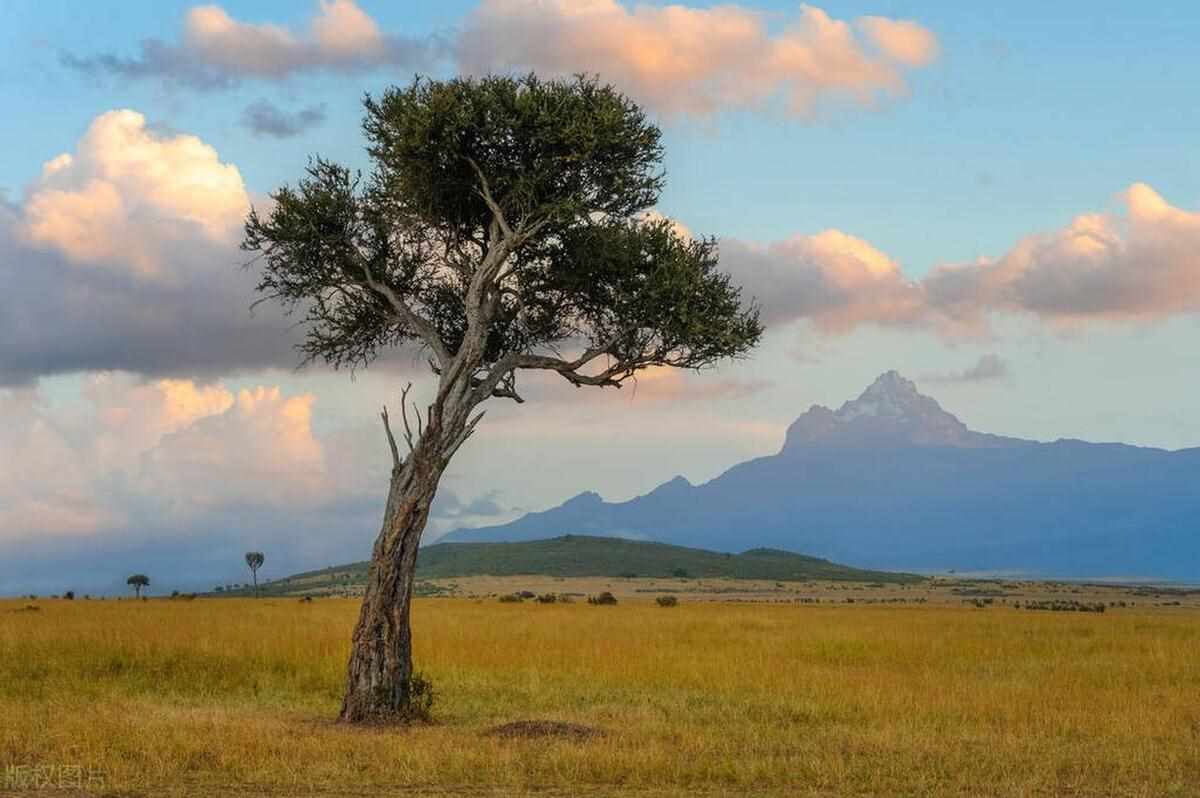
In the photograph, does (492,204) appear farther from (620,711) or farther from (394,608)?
(620,711)

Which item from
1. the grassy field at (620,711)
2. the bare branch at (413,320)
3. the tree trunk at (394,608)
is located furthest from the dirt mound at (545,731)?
the bare branch at (413,320)

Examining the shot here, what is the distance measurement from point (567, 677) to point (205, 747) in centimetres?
1476

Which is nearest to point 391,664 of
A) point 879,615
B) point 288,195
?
point 288,195

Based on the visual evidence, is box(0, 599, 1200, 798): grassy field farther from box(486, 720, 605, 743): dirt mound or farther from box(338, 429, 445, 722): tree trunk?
box(338, 429, 445, 722): tree trunk

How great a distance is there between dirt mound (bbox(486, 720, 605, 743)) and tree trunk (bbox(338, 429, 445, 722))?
259cm

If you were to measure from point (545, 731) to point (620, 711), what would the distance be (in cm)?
428

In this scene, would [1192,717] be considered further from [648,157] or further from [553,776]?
[648,157]

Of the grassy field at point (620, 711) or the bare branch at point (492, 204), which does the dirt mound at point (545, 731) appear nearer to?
the grassy field at point (620, 711)

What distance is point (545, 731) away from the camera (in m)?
23.9

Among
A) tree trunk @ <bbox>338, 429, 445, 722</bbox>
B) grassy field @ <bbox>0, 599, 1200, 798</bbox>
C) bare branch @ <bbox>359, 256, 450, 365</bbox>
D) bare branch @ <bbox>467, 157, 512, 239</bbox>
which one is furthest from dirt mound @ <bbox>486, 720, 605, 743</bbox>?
bare branch @ <bbox>467, 157, 512, 239</bbox>

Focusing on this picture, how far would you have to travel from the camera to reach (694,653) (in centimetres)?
→ 4138

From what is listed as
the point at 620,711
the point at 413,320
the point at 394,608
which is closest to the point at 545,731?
the point at 620,711

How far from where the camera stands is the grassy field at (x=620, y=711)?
19516 millimetres

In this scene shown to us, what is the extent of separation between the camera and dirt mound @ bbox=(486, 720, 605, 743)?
2333 cm
